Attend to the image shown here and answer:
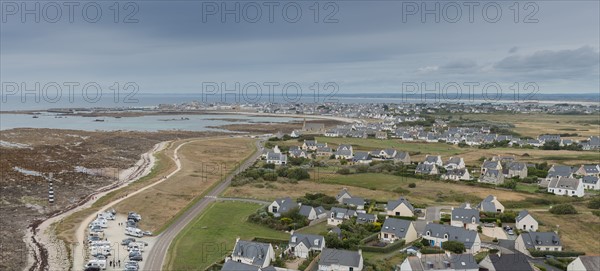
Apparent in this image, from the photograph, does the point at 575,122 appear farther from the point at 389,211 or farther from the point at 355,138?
the point at 389,211

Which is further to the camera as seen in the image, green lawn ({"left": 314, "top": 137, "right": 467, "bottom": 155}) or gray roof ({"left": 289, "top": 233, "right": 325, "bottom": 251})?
green lawn ({"left": 314, "top": 137, "right": 467, "bottom": 155})

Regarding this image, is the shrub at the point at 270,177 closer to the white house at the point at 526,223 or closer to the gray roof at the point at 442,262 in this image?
the white house at the point at 526,223

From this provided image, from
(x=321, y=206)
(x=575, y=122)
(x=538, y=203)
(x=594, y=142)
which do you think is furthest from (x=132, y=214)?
(x=575, y=122)

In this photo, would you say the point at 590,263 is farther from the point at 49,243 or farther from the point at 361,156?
the point at 361,156

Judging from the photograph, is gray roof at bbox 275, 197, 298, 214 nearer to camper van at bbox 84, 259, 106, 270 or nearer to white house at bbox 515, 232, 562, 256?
camper van at bbox 84, 259, 106, 270

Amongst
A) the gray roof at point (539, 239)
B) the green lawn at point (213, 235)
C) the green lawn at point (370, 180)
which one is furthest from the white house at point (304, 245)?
the green lawn at point (370, 180)

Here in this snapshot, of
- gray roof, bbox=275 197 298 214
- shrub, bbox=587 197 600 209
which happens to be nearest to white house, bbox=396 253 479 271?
gray roof, bbox=275 197 298 214
